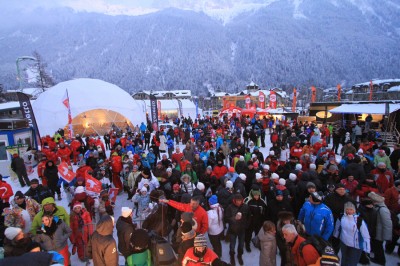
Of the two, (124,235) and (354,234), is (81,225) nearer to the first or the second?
(124,235)

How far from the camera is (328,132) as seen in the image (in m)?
13.2

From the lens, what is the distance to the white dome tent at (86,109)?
18500 millimetres

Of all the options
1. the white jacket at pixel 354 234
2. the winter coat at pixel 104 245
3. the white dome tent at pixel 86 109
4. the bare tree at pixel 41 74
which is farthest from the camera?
the bare tree at pixel 41 74

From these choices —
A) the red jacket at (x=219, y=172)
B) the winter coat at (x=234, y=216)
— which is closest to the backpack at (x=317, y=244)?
the winter coat at (x=234, y=216)

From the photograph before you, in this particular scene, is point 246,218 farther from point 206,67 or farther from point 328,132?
point 206,67

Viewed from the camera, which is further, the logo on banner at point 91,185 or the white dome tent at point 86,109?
the white dome tent at point 86,109

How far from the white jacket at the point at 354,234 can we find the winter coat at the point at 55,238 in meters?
3.99

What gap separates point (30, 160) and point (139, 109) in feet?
43.0

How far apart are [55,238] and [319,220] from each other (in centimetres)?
376

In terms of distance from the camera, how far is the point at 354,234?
3.35m

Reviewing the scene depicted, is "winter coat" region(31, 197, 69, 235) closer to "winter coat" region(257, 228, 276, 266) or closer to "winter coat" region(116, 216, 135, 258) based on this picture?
"winter coat" region(116, 216, 135, 258)

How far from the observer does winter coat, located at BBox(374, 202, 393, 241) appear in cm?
365

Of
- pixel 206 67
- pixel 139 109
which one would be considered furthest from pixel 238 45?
pixel 139 109

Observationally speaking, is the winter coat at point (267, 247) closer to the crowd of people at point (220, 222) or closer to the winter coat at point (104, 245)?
the crowd of people at point (220, 222)
